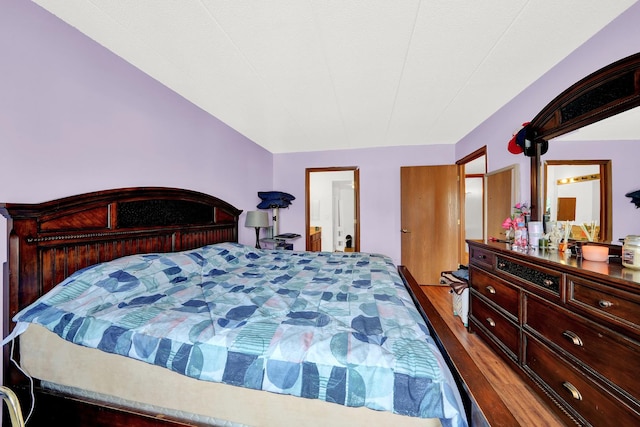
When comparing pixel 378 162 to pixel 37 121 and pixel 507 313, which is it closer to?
pixel 507 313

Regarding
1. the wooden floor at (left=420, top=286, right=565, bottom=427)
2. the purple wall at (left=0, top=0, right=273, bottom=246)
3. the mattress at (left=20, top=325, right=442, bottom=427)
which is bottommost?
the wooden floor at (left=420, top=286, right=565, bottom=427)

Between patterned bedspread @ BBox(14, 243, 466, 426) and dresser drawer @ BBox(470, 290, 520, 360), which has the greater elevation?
patterned bedspread @ BBox(14, 243, 466, 426)

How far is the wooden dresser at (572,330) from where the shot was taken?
1064 mm

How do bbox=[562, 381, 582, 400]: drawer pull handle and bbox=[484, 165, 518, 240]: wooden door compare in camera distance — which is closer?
bbox=[562, 381, 582, 400]: drawer pull handle

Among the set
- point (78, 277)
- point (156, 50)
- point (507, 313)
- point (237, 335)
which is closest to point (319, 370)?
point (237, 335)

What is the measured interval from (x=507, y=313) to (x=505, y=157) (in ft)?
5.26

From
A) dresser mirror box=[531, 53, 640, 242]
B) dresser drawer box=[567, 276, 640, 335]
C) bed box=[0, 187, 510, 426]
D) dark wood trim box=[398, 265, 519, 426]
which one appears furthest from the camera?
dresser mirror box=[531, 53, 640, 242]

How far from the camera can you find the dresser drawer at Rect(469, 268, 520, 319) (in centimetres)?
175

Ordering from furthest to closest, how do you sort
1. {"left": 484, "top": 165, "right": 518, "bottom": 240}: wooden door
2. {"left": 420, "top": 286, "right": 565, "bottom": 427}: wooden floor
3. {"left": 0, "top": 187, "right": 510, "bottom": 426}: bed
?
{"left": 484, "top": 165, "right": 518, "bottom": 240}: wooden door, {"left": 420, "top": 286, "right": 565, "bottom": 427}: wooden floor, {"left": 0, "top": 187, "right": 510, "bottom": 426}: bed

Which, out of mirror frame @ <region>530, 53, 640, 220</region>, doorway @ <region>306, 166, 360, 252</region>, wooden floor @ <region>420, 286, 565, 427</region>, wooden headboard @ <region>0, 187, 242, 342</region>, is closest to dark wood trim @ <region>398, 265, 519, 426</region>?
wooden floor @ <region>420, 286, 565, 427</region>

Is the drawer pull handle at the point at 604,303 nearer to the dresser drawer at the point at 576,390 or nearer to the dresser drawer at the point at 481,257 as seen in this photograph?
the dresser drawer at the point at 576,390

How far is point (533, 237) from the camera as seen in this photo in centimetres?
189

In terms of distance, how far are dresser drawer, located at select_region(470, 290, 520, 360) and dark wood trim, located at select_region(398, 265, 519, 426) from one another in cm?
98

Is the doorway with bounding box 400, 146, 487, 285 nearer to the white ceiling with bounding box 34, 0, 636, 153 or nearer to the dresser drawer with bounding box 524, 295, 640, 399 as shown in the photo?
the white ceiling with bounding box 34, 0, 636, 153
